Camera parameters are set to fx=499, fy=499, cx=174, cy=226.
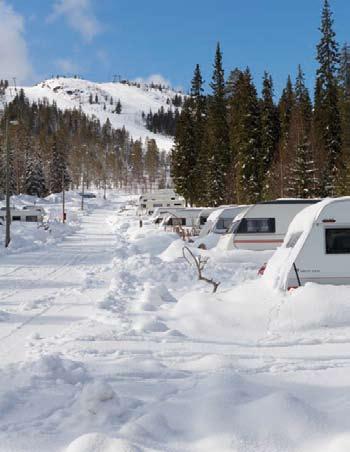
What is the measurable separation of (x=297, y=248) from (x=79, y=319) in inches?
162

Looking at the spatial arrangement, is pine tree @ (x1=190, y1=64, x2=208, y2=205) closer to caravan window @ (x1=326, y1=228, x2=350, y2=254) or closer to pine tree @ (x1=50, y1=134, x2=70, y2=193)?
caravan window @ (x1=326, y1=228, x2=350, y2=254)

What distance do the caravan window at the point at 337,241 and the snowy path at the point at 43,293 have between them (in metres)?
4.62

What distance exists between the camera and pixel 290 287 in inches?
337

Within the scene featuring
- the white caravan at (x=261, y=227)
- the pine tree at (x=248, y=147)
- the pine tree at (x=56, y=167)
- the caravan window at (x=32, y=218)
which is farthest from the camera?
the pine tree at (x=56, y=167)

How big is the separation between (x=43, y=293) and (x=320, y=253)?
6.60 metres

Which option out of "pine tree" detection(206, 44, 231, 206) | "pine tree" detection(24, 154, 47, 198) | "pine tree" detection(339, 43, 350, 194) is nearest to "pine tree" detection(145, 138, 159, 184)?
"pine tree" detection(24, 154, 47, 198)

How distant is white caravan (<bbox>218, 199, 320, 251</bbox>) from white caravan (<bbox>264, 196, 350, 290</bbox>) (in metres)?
7.43

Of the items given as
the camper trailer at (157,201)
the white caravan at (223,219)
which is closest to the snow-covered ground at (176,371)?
the white caravan at (223,219)

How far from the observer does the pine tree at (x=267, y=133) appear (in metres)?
41.5

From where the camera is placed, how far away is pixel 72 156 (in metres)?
134

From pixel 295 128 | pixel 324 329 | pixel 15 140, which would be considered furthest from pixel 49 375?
pixel 15 140

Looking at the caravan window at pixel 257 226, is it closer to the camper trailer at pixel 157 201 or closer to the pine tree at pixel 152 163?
the camper trailer at pixel 157 201

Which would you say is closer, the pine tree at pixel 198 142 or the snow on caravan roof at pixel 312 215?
the snow on caravan roof at pixel 312 215

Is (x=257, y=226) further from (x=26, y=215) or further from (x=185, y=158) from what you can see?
(x=26, y=215)
